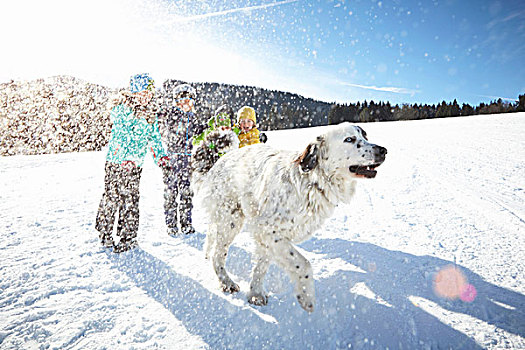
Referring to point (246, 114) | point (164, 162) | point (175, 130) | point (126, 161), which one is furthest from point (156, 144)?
point (246, 114)

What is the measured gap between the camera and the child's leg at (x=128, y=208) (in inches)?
148

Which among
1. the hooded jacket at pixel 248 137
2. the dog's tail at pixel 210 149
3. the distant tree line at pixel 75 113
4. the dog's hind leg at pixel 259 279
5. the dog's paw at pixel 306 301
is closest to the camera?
the dog's paw at pixel 306 301

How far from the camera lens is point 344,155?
8.63 feet

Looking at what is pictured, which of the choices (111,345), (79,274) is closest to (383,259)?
(111,345)

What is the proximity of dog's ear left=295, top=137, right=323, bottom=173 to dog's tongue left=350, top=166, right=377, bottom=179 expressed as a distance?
38 cm

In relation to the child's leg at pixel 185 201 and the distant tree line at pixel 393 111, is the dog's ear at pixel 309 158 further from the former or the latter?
the distant tree line at pixel 393 111

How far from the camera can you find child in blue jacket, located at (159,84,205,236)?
452 centimetres

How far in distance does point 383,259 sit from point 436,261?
60cm

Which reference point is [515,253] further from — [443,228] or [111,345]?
[111,345]

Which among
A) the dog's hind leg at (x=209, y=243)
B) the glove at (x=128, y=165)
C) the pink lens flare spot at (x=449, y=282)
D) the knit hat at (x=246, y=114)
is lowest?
the dog's hind leg at (x=209, y=243)

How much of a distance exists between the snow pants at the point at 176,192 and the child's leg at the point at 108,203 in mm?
878

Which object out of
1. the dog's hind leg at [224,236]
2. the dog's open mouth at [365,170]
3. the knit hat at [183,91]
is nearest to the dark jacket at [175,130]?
the knit hat at [183,91]

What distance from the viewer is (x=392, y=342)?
211 centimetres

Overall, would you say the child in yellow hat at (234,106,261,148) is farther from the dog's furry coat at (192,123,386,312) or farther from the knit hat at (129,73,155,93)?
the dog's furry coat at (192,123,386,312)
